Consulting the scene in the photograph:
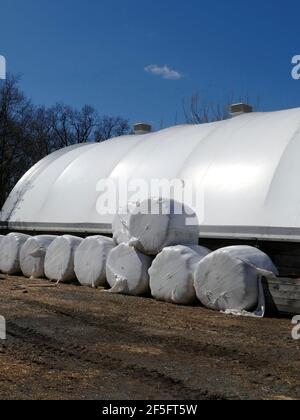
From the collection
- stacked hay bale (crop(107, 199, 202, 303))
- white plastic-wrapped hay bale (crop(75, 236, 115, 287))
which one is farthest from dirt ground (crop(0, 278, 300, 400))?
white plastic-wrapped hay bale (crop(75, 236, 115, 287))

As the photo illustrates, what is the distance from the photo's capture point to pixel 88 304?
10820 millimetres

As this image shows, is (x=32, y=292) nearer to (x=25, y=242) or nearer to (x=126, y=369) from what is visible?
(x=25, y=242)

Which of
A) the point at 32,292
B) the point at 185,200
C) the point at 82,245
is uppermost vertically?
the point at 185,200

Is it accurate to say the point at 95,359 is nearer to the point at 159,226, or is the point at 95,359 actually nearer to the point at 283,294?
the point at 283,294

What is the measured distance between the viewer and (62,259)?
14852 millimetres

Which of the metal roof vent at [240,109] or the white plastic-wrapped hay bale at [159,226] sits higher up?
the metal roof vent at [240,109]

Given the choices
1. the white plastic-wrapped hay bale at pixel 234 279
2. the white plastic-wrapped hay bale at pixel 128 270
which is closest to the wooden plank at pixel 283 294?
the white plastic-wrapped hay bale at pixel 234 279

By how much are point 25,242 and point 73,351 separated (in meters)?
10.1

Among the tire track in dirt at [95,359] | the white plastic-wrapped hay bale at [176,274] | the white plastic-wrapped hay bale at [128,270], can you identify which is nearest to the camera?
the tire track in dirt at [95,359]

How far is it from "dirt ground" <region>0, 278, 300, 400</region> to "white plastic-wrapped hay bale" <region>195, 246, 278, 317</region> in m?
0.37

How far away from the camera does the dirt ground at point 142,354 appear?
5227 mm

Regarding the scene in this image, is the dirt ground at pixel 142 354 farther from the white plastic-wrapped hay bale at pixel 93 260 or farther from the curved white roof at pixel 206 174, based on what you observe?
the curved white roof at pixel 206 174

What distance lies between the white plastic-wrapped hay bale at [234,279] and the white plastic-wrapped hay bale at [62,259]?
5.25 meters
